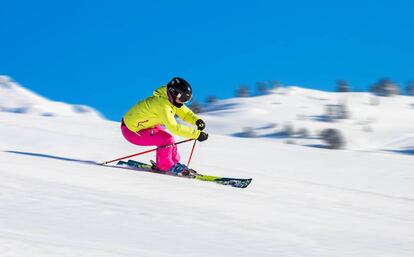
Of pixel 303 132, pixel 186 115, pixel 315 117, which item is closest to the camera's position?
pixel 186 115

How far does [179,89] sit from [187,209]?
3.13 meters

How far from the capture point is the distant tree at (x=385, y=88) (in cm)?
13038

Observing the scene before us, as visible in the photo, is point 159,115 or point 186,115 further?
point 186,115

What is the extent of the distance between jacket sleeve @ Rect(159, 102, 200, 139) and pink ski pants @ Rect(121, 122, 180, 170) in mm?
354

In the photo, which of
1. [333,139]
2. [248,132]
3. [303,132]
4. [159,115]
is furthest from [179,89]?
[248,132]

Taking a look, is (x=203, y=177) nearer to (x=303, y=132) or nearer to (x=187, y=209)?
(x=187, y=209)

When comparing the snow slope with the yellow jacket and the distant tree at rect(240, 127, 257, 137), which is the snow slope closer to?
the yellow jacket

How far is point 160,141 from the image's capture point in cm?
899

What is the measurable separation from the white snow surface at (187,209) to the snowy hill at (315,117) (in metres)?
77.2

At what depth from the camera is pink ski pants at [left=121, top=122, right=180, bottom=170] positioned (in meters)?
8.91

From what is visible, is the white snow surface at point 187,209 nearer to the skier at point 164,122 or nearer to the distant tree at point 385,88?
the skier at point 164,122

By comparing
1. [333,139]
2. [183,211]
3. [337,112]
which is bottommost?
[183,211]

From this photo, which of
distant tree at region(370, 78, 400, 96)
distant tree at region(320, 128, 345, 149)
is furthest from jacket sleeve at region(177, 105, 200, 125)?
distant tree at region(370, 78, 400, 96)

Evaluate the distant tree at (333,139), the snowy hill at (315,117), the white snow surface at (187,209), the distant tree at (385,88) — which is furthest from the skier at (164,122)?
the distant tree at (385,88)
